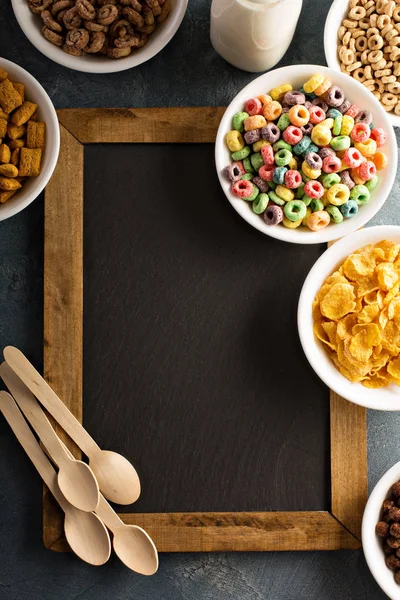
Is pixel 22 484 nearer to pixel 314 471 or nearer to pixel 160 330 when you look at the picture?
pixel 160 330

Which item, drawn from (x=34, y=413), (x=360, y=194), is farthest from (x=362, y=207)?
(x=34, y=413)

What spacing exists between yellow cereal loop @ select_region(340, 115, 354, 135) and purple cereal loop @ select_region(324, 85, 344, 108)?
0.02m

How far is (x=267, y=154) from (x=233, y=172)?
6cm

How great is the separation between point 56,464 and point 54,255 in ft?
1.06

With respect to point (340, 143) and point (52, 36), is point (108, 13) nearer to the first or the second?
point (52, 36)

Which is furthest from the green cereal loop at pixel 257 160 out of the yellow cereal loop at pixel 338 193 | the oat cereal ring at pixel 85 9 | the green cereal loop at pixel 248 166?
A: the oat cereal ring at pixel 85 9

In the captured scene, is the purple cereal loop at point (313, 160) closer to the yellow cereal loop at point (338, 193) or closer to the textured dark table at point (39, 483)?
the yellow cereal loop at point (338, 193)

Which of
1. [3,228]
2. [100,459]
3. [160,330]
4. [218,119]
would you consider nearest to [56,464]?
[100,459]

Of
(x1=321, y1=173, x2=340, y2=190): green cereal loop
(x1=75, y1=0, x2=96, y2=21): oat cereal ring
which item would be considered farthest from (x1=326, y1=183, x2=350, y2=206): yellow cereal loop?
(x1=75, y1=0, x2=96, y2=21): oat cereal ring

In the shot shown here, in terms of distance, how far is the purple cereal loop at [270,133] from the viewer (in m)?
1.07

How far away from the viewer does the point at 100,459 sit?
1.13m

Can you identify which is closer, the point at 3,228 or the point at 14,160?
the point at 14,160

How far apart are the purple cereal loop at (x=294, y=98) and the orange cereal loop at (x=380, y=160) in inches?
5.3

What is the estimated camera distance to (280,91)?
1090 millimetres
